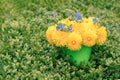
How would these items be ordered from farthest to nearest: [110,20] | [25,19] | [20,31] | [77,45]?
1. [110,20]
2. [25,19]
3. [20,31]
4. [77,45]

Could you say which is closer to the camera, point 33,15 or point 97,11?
point 33,15

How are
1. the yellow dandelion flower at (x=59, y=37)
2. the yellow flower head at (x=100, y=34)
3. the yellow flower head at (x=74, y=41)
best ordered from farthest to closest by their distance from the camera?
the yellow flower head at (x=100, y=34), the yellow dandelion flower at (x=59, y=37), the yellow flower head at (x=74, y=41)

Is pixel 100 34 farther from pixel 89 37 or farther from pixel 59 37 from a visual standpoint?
pixel 59 37

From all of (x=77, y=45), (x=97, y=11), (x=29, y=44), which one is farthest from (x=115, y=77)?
(x=97, y=11)

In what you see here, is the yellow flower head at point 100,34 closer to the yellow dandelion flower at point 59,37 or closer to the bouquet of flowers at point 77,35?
the bouquet of flowers at point 77,35

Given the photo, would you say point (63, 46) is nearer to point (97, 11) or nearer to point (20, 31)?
point (20, 31)

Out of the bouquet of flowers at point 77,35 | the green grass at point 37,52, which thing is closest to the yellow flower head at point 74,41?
the bouquet of flowers at point 77,35

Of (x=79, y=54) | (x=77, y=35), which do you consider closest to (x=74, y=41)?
(x=77, y=35)

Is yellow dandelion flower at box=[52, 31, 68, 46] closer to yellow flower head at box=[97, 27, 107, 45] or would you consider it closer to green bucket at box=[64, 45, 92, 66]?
green bucket at box=[64, 45, 92, 66]
